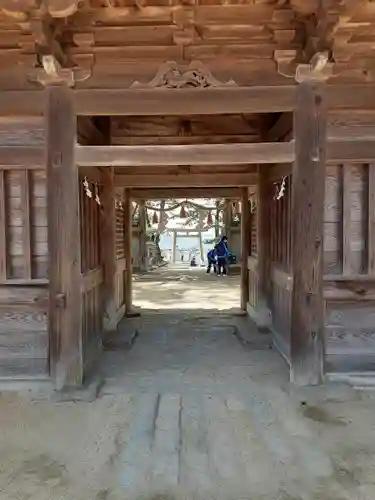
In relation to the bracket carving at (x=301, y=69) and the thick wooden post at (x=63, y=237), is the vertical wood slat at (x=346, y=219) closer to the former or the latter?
the bracket carving at (x=301, y=69)

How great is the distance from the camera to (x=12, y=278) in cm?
446

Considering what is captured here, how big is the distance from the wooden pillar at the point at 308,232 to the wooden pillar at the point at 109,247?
3.04 m

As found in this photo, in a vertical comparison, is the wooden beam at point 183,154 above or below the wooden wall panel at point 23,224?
above

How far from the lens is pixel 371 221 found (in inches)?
175

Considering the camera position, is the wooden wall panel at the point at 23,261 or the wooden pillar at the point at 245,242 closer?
the wooden wall panel at the point at 23,261

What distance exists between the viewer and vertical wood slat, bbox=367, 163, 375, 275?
4.41 metres

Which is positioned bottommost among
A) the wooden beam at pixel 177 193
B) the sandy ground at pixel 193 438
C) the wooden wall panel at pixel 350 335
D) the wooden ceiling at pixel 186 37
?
the sandy ground at pixel 193 438

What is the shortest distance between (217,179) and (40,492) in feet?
17.8

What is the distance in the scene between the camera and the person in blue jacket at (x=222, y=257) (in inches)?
637

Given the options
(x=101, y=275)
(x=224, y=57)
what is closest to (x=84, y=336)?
(x=101, y=275)

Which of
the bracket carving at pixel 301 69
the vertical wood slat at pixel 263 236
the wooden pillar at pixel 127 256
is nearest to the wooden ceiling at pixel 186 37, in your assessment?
the bracket carving at pixel 301 69

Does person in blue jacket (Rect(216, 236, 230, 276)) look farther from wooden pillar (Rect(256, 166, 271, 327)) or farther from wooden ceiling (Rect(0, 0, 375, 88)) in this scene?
wooden ceiling (Rect(0, 0, 375, 88))

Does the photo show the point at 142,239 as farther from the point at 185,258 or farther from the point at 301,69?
the point at 301,69

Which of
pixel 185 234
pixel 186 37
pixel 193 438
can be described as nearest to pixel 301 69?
pixel 186 37
